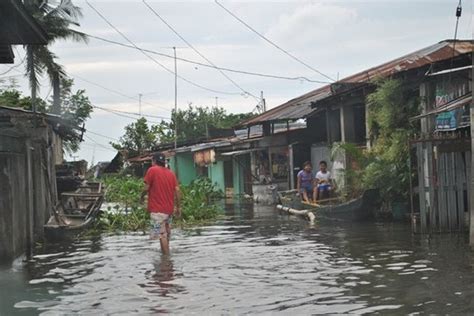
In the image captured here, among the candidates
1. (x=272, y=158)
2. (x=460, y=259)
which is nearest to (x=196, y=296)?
(x=460, y=259)

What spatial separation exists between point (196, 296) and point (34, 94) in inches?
894

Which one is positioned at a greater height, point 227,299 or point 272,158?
point 272,158

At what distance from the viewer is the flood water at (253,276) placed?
772 cm

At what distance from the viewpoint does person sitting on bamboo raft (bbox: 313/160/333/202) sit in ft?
69.9

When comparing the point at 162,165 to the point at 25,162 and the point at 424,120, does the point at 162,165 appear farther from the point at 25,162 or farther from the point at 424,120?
the point at 424,120

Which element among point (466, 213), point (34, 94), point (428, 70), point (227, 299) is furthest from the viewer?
point (34, 94)

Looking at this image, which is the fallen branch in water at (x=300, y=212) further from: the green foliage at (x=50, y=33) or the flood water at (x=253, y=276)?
the green foliage at (x=50, y=33)

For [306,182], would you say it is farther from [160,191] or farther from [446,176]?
[160,191]

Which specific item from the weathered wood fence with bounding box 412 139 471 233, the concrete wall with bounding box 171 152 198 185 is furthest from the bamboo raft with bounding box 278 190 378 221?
the concrete wall with bounding box 171 152 198 185

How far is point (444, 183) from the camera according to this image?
13328 millimetres

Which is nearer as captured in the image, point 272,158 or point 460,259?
point 460,259

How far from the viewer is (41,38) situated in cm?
1273

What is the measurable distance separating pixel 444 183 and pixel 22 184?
8.10m

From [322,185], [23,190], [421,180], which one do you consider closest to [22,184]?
[23,190]
